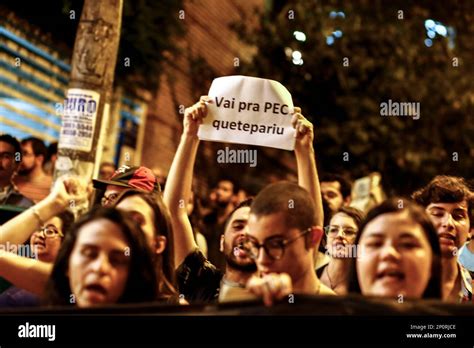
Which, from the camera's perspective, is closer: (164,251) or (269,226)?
(269,226)

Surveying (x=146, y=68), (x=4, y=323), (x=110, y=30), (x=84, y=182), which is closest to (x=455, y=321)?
(x=4, y=323)

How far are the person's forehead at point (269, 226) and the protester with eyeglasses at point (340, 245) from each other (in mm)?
1055

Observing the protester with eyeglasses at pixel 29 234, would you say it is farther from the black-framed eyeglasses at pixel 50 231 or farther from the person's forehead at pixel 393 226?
the person's forehead at pixel 393 226

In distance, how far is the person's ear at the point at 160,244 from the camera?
3586 millimetres

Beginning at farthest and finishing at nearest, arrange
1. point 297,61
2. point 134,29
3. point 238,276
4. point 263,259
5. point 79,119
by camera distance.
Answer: point 297,61 < point 134,29 < point 79,119 < point 238,276 < point 263,259

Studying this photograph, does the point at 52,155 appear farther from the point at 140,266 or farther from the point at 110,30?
the point at 140,266

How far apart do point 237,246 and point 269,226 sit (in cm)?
87

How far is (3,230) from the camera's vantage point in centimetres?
415

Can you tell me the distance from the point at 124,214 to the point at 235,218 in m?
1.23

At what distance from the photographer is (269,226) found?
11.5 feet

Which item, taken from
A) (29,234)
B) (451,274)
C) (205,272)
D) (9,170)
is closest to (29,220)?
(29,234)

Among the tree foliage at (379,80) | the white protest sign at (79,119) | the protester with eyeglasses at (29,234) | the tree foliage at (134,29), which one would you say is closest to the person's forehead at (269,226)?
the protester with eyeglasses at (29,234)

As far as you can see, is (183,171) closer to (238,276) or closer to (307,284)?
(238,276)

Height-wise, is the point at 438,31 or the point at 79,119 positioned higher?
the point at 438,31
